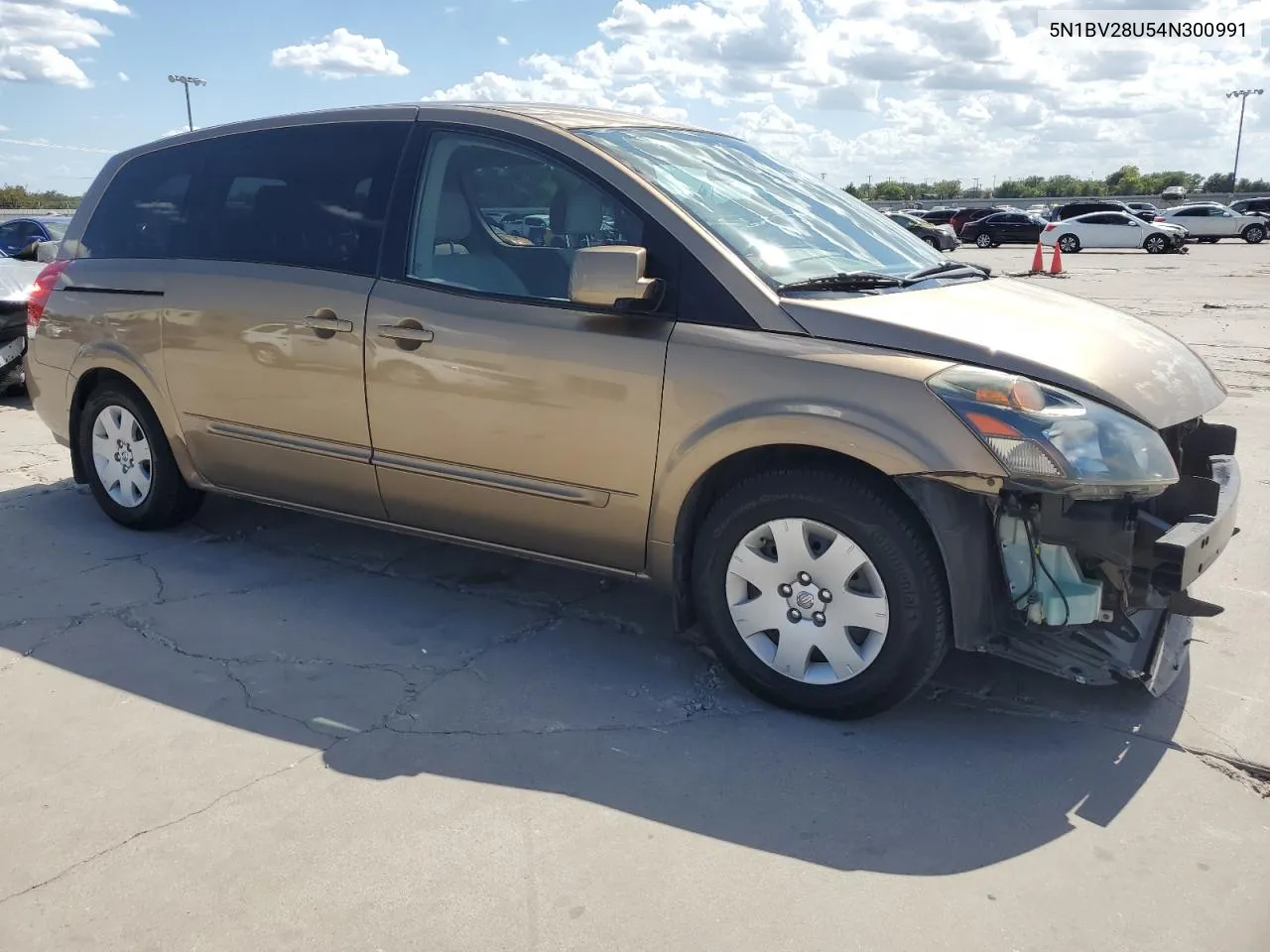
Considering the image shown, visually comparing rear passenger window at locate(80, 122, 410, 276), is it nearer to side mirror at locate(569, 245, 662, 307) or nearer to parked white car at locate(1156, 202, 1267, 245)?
side mirror at locate(569, 245, 662, 307)

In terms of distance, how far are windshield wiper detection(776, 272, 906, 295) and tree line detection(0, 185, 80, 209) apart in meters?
58.0

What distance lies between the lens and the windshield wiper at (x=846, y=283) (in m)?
3.59

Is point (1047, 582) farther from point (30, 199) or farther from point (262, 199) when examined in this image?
point (30, 199)

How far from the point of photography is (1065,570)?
3.27 meters

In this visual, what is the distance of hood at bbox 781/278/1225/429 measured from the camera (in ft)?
10.7

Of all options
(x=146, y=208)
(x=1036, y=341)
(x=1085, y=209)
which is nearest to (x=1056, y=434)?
(x=1036, y=341)

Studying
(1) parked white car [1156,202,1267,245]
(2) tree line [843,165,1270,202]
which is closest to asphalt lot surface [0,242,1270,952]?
(1) parked white car [1156,202,1267,245]

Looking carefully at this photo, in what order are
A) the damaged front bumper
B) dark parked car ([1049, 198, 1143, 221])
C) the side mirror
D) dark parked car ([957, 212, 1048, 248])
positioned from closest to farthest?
the damaged front bumper, the side mirror, dark parked car ([1049, 198, 1143, 221]), dark parked car ([957, 212, 1048, 248])

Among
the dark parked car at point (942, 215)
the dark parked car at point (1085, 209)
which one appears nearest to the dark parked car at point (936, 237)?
the dark parked car at point (1085, 209)

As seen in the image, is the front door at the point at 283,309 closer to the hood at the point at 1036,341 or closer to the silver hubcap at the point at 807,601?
the silver hubcap at the point at 807,601

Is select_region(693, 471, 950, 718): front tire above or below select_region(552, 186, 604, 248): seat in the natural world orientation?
below

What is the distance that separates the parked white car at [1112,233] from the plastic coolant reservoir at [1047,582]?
32401mm

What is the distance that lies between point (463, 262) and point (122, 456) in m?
2.29

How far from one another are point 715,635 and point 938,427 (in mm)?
1017
